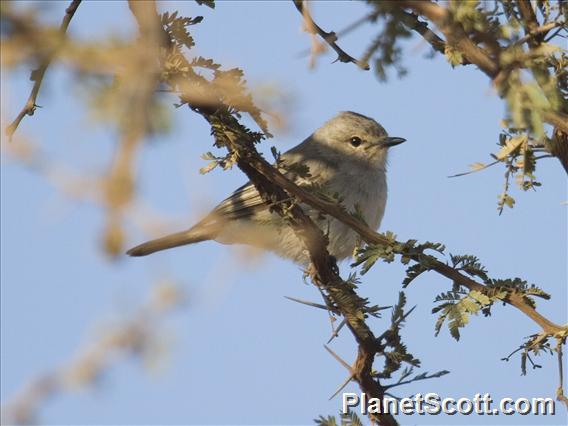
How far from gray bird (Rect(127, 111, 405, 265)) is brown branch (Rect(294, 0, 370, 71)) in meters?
2.32

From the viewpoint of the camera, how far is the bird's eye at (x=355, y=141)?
27.7 feet

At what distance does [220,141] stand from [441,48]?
36.3 inches

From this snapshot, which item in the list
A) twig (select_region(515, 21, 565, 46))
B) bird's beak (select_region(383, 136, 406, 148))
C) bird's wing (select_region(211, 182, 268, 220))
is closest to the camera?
twig (select_region(515, 21, 565, 46))

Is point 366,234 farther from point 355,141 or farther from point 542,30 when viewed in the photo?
point 355,141

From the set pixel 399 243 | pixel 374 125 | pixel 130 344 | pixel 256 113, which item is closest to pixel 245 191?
pixel 374 125

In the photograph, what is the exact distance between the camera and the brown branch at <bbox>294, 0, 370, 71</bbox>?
78.8 inches

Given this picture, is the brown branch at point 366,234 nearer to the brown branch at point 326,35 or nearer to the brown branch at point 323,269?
the brown branch at point 323,269

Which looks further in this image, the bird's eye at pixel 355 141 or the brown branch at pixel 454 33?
the bird's eye at pixel 355 141

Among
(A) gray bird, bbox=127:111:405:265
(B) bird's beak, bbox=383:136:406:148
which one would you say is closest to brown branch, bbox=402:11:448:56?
(A) gray bird, bbox=127:111:405:265

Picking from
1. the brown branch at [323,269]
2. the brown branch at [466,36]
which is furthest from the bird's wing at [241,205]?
the brown branch at [466,36]

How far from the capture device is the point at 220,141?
3080 mm

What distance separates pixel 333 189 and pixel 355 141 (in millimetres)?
1357

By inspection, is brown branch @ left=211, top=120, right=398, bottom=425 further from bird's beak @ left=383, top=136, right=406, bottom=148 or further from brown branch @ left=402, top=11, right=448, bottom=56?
bird's beak @ left=383, top=136, right=406, bottom=148

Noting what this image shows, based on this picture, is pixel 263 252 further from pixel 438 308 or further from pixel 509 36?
pixel 438 308
